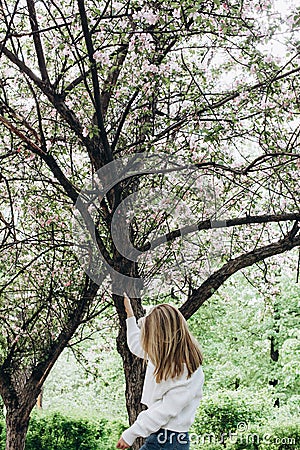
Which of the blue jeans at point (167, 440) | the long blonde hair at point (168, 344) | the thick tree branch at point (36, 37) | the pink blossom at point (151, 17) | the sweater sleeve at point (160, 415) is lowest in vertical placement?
the blue jeans at point (167, 440)

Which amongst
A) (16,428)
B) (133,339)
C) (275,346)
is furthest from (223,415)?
(275,346)

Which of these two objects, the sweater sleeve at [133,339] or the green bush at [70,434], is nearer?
the sweater sleeve at [133,339]

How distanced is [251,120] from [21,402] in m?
2.91

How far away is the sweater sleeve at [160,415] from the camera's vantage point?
8.20 feet

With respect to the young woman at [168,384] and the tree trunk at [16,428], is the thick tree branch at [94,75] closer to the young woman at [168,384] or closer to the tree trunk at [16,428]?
A: the young woman at [168,384]

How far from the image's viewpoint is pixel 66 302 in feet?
15.6

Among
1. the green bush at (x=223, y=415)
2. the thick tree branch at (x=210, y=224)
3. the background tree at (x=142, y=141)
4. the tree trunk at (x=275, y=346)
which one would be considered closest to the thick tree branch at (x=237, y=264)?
the background tree at (x=142, y=141)

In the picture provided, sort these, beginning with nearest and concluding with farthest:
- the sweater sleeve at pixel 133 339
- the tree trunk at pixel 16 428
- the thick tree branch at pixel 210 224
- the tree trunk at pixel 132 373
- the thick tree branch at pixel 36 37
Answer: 1. the sweater sleeve at pixel 133 339
2. the thick tree branch at pixel 36 37
3. the thick tree branch at pixel 210 224
4. the tree trunk at pixel 132 373
5. the tree trunk at pixel 16 428

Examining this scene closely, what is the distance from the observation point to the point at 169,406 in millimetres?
2510

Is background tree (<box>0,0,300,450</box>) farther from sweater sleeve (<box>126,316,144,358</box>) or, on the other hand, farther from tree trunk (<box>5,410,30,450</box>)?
sweater sleeve (<box>126,316,144,358</box>)

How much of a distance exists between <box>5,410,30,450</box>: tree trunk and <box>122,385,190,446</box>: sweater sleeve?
2687 millimetres

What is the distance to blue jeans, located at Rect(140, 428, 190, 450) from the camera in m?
2.53

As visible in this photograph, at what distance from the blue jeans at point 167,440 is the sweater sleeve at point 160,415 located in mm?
48

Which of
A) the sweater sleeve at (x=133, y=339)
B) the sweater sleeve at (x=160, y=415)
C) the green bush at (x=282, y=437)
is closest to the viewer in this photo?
the sweater sleeve at (x=160, y=415)
